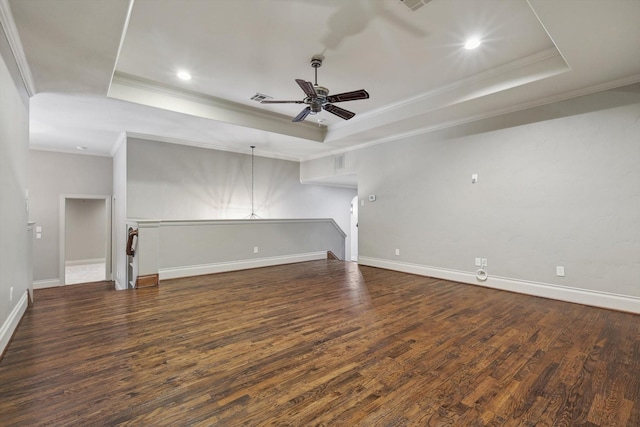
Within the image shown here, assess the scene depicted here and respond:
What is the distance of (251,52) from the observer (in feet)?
11.3

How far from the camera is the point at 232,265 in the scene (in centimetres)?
604

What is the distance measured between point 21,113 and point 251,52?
101 inches

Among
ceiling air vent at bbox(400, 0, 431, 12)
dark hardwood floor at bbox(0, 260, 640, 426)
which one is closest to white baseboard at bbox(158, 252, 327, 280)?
dark hardwood floor at bbox(0, 260, 640, 426)

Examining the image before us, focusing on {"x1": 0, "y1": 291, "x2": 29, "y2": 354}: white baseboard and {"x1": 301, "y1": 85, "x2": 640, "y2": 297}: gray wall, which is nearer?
{"x1": 0, "y1": 291, "x2": 29, "y2": 354}: white baseboard

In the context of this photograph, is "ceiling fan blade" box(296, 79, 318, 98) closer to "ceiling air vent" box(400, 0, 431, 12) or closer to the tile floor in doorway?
"ceiling air vent" box(400, 0, 431, 12)

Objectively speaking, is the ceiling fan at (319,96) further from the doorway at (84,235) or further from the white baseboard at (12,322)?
the doorway at (84,235)

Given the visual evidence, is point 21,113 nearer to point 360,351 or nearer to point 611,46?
point 360,351

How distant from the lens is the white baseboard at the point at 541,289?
3.58 meters

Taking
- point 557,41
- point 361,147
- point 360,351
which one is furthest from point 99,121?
point 557,41

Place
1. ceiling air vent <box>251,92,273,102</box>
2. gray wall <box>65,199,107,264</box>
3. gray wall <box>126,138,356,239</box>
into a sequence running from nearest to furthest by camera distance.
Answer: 1. ceiling air vent <box>251,92,273,102</box>
2. gray wall <box>126,138,356,239</box>
3. gray wall <box>65,199,107,264</box>

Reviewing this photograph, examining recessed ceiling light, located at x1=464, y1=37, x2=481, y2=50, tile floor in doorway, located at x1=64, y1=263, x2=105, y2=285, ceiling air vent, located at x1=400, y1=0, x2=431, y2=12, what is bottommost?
tile floor in doorway, located at x1=64, y1=263, x2=105, y2=285

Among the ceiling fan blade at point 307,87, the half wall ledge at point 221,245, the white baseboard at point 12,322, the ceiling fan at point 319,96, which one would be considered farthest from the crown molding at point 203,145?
the ceiling fan blade at point 307,87

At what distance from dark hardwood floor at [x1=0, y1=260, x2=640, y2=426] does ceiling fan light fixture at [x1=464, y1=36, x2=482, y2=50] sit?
3120 mm

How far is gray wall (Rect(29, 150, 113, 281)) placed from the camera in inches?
260
